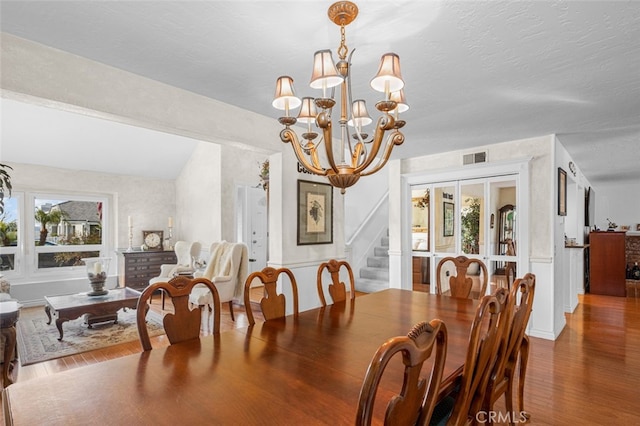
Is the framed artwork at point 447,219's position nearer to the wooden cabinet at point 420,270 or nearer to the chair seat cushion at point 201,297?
the wooden cabinet at point 420,270

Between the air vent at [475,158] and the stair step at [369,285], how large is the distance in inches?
106

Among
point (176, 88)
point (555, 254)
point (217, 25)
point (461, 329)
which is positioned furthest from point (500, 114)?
point (176, 88)

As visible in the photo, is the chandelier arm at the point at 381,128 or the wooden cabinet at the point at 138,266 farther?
the wooden cabinet at the point at 138,266

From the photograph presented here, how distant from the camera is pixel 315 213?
12.8 feet

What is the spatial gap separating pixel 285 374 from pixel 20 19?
224 centimetres

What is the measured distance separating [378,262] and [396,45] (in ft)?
17.4

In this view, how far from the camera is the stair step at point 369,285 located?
6.17 meters

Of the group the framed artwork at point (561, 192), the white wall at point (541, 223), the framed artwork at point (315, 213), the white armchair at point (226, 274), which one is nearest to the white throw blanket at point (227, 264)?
the white armchair at point (226, 274)

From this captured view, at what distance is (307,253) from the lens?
12.4 feet

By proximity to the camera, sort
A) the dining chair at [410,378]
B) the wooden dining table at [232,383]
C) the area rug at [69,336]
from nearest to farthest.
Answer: the dining chair at [410,378] → the wooden dining table at [232,383] → the area rug at [69,336]

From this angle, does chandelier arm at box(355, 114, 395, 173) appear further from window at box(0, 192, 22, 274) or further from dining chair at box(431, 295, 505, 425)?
window at box(0, 192, 22, 274)

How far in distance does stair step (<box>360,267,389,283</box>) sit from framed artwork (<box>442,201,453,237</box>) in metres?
1.91

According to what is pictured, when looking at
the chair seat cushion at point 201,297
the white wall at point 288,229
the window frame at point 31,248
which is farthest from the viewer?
the window frame at point 31,248

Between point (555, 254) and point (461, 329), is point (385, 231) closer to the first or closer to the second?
point (555, 254)
